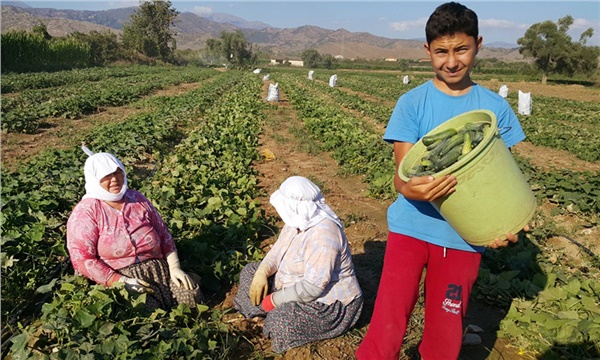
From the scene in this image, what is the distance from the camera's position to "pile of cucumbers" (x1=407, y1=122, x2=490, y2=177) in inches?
71.1

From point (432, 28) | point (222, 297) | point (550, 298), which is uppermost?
point (432, 28)

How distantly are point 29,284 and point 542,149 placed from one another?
10.6 m

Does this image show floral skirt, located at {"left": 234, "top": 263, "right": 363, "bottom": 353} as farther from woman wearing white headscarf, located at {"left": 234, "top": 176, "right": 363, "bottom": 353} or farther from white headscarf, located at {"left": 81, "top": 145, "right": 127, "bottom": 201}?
white headscarf, located at {"left": 81, "top": 145, "right": 127, "bottom": 201}

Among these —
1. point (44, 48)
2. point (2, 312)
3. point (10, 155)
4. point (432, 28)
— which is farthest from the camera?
point (44, 48)

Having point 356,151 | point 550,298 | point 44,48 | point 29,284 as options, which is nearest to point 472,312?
point 550,298

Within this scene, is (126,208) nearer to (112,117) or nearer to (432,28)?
(432,28)

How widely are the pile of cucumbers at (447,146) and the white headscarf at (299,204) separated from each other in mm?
959

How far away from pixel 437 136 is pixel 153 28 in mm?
67664

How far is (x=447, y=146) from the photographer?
184 cm

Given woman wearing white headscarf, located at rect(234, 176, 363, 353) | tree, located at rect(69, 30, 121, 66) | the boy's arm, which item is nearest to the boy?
the boy's arm

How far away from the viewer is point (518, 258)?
155 inches

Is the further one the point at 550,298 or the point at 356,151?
the point at 356,151

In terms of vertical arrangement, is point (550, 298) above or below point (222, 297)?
above

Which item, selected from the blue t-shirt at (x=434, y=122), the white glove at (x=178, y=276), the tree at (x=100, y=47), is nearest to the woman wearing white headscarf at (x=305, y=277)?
the white glove at (x=178, y=276)
